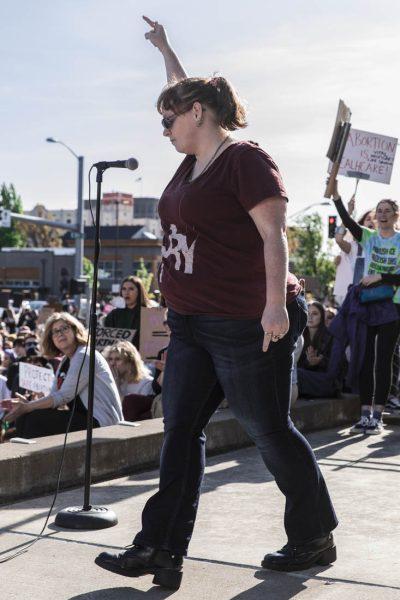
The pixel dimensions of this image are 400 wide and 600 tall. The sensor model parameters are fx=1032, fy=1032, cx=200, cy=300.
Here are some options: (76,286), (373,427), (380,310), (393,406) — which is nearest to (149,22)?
(380,310)

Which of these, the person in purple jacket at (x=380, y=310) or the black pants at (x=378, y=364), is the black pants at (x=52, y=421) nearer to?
the person in purple jacket at (x=380, y=310)

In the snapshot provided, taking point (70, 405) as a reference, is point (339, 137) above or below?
above

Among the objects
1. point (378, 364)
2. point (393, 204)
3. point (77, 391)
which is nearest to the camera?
point (77, 391)

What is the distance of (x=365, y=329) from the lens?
787 centimetres

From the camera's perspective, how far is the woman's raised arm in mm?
4430

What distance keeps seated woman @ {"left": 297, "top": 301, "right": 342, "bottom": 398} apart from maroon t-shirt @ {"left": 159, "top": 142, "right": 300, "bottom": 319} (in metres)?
4.76

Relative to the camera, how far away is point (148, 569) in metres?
3.68

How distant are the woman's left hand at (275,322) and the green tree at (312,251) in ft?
218

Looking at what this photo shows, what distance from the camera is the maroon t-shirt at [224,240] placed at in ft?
12.0

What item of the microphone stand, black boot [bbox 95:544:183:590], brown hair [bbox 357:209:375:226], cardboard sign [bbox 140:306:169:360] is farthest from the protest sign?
black boot [bbox 95:544:183:590]

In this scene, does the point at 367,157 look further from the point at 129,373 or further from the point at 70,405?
the point at 70,405

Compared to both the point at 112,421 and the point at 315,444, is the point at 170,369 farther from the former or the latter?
the point at 315,444

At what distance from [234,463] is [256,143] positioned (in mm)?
2995

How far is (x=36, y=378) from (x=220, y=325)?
5.09 m
